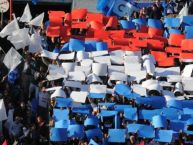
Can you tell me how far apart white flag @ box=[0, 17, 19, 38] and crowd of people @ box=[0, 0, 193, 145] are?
51cm

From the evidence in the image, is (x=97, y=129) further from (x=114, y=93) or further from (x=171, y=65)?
(x=171, y=65)

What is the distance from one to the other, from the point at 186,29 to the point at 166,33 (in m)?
0.87

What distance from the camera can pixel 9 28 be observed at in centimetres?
4328

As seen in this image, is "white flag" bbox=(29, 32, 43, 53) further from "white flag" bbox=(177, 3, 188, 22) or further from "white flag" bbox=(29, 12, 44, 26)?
"white flag" bbox=(177, 3, 188, 22)

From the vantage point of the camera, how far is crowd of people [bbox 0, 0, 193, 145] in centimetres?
3872

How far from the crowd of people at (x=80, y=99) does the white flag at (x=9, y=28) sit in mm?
506

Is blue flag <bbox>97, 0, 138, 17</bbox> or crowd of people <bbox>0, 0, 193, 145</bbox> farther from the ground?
blue flag <bbox>97, 0, 138, 17</bbox>

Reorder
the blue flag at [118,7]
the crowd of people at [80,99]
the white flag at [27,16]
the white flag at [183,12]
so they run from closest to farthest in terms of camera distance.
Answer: the crowd of people at [80,99] < the white flag at [27,16] < the white flag at [183,12] < the blue flag at [118,7]

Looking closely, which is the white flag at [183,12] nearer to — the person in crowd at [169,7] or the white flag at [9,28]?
the person in crowd at [169,7]

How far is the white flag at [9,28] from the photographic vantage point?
4319cm

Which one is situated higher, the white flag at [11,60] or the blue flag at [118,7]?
the white flag at [11,60]

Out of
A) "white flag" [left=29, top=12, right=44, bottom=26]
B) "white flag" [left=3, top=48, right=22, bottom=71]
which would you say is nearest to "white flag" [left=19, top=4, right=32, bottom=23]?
"white flag" [left=29, top=12, right=44, bottom=26]

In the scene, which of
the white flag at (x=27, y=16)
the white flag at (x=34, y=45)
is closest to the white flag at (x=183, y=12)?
the white flag at (x=27, y=16)

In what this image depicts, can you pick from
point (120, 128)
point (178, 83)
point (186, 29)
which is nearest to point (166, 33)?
point (186, 29)
